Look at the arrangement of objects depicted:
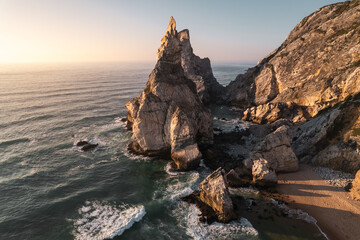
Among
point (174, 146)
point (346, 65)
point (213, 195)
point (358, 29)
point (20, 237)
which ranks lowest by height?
point (20, 237)

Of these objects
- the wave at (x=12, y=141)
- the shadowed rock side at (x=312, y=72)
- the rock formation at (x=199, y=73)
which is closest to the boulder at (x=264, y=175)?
the shadowed rock side at (x=312, y=72)

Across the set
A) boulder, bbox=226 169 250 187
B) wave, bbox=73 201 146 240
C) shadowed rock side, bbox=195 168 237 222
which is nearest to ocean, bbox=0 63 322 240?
wave, bbox=73 201 146 240

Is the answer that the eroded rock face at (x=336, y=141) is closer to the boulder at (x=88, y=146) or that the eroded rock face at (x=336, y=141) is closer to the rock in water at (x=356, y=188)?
the rock in water at (x=356, y=188)

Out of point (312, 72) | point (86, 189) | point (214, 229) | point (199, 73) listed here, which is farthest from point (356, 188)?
point (199, 73)

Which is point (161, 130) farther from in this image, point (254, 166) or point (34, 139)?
point (34, 139)

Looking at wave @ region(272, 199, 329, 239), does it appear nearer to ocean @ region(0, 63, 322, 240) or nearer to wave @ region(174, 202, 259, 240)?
wave @ region(174, 202, 259, 240)

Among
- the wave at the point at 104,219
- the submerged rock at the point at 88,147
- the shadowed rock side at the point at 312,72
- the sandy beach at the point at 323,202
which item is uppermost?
the shadowed rock side at the point at 312,72

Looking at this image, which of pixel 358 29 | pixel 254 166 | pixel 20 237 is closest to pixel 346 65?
pixel 358 29
